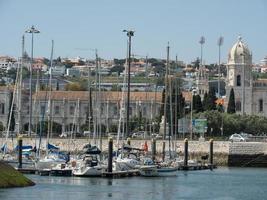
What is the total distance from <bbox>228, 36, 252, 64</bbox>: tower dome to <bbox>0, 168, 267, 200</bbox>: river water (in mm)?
85923

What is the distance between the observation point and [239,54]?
16588 cm

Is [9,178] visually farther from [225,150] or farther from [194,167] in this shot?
[225,150]

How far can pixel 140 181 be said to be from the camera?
231 feet

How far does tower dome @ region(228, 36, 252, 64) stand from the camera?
544ft

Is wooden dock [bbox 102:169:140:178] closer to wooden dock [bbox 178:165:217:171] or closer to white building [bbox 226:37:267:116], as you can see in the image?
wooden dock [bbox 178:165:217:171]

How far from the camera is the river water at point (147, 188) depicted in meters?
58.4

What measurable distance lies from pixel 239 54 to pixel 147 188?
102556 mm

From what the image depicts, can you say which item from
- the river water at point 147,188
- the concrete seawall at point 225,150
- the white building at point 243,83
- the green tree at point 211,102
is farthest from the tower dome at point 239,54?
the river water at point 147,188

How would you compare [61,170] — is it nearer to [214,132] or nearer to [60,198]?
[60,198]

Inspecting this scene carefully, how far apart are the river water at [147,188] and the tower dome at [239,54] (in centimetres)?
8592

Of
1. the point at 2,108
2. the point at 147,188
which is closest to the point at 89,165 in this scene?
the point at 147,188

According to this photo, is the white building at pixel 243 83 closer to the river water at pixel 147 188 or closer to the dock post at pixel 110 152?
the river water at pixel 147 188

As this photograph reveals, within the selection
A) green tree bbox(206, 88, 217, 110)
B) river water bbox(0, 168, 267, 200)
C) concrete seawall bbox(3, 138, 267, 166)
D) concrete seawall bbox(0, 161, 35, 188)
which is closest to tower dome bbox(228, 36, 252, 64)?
green tree bbox(206, 88, 217, 110)

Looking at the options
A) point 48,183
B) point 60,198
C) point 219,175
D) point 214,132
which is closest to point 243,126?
point 214,132
